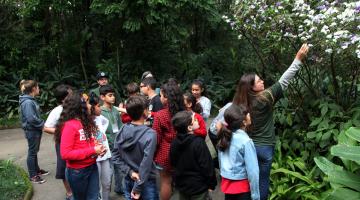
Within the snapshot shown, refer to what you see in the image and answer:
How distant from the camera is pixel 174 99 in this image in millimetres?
4520

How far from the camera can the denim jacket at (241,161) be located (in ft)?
12.1

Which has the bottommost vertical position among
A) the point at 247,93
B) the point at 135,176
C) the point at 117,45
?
the point at 135,176

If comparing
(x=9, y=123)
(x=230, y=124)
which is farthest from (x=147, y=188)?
(x=9, y=123)

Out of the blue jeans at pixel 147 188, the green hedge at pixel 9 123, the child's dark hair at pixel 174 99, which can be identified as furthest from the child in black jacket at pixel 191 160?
the green hedge at pixel 9 123

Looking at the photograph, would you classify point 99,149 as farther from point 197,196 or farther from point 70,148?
point 197,196

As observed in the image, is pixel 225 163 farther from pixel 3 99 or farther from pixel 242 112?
pixel 3 99

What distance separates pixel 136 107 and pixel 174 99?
780 millimetres

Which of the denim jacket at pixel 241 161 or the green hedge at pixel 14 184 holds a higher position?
the denim jacket at pixel 241 161

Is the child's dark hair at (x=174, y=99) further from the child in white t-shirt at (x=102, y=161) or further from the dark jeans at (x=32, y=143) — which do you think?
the dark jeans at (x=32, y=143)

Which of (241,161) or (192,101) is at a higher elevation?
(192,101)

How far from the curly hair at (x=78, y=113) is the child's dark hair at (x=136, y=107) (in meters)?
0.56

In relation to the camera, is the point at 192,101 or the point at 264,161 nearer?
the point at 264,161

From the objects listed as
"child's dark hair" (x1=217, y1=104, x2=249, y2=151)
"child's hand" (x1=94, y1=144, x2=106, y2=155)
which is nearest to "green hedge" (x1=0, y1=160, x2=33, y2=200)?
"child's hand" (x1=94, y1=144, x2=106, y2=155)

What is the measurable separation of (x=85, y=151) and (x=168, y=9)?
7348 mm
